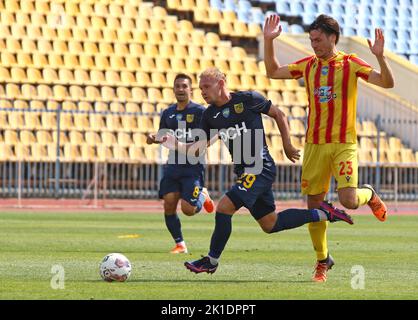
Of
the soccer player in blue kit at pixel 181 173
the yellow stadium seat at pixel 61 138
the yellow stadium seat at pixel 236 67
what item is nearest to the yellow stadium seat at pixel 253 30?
the yellow stadium seat at pixel 236 67

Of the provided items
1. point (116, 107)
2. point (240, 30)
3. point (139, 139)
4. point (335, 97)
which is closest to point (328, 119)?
point (335, 97)

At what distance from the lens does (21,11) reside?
99.6 feet

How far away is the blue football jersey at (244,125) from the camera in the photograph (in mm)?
10547

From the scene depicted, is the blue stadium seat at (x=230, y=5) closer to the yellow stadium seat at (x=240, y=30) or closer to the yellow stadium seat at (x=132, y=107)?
the yellow stadium seat at (x=240, y=30)

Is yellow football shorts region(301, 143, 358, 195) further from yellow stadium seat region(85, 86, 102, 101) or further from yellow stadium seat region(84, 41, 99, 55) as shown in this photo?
yellow stadium seat region(84, 41, 99, 55)

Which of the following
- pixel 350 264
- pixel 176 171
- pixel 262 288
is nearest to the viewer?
pixel 262 288

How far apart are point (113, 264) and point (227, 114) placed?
189 cm

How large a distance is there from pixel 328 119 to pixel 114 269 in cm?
246

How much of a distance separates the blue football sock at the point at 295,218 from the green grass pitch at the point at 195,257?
50 centimetres

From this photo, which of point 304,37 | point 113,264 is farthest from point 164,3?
point 113,264

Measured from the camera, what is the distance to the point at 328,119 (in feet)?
34.1

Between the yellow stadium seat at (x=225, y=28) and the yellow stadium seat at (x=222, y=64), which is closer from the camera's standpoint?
the yellow stadium seat at (x=222, y=64)

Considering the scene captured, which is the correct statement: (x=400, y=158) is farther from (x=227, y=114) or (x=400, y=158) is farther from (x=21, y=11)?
(x=227, y=114)

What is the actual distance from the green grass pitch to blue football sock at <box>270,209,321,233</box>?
0.50 metres
